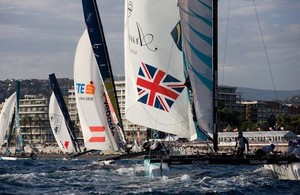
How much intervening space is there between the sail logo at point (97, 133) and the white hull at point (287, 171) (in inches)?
644

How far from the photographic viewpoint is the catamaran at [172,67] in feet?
112

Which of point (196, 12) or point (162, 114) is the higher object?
point (196, 12)

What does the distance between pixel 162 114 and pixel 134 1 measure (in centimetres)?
599

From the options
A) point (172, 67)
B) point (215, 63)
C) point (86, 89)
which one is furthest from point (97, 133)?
point (215, 63)

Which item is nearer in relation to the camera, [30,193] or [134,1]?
[30,193]

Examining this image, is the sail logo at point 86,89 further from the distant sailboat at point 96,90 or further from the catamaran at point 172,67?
the catamaran at point 172,67

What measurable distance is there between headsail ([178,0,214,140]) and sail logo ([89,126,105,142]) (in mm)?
14908

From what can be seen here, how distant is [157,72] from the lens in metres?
35.9

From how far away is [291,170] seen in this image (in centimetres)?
3145

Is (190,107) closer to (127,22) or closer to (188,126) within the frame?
(188,126)

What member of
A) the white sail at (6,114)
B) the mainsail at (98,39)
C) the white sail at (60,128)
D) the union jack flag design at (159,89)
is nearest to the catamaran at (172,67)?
the union jack flag design at (159,89)

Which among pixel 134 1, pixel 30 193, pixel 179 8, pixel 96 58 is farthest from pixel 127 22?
pixel 30 193

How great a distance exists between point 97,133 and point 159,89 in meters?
13.2

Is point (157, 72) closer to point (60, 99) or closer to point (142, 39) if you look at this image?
point (142, 39)
